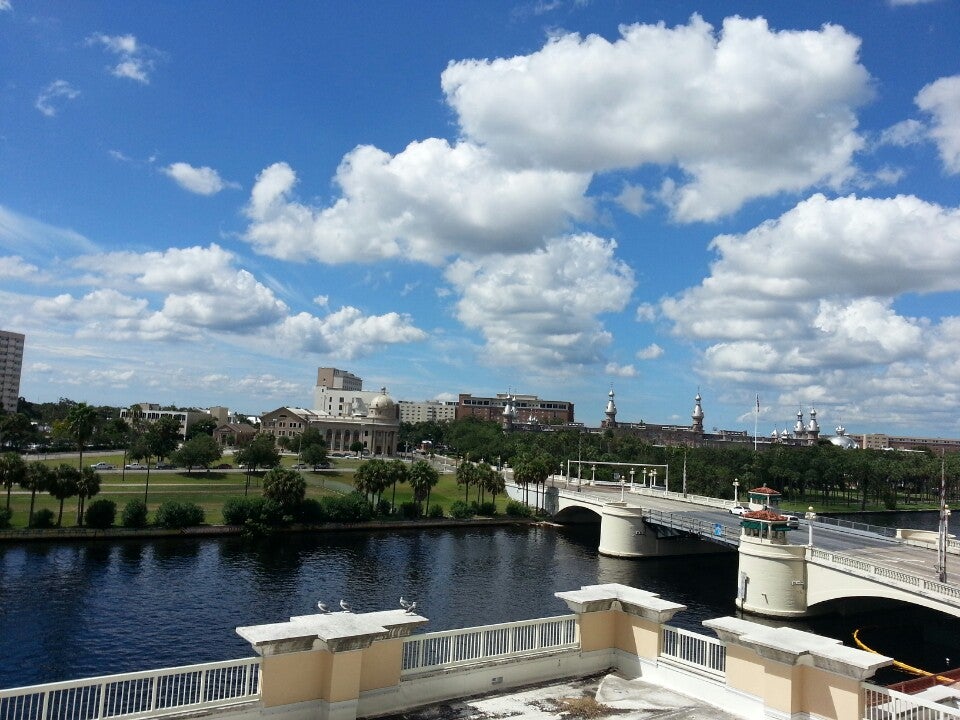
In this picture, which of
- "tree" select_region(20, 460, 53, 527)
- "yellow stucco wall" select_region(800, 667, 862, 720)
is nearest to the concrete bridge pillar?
"yellow stucco wall" select_region(800, 667, 862, 720)

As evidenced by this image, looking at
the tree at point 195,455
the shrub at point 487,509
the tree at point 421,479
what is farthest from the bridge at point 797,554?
the tree at point 195,455

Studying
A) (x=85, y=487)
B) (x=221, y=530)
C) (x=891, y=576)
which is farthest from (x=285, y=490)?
(x=891, y=576)

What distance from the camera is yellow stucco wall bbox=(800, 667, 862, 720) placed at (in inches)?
464

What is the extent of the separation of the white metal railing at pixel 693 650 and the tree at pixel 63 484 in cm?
6759

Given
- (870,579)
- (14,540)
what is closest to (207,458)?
(14,540)

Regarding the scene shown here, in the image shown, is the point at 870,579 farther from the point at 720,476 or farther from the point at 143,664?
the point at 720,476

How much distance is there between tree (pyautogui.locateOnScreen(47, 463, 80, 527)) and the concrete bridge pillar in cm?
5961

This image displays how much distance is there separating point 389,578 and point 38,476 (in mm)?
35802

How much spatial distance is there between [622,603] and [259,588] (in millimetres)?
Answer: 42737

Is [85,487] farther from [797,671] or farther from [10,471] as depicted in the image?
[797,671]

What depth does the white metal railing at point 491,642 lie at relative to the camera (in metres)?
13.7

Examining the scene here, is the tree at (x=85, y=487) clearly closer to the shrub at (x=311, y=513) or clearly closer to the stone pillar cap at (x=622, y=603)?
the shrub at (x=311, y=513)

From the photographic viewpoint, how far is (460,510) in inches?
3602

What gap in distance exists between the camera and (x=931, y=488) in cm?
15600
